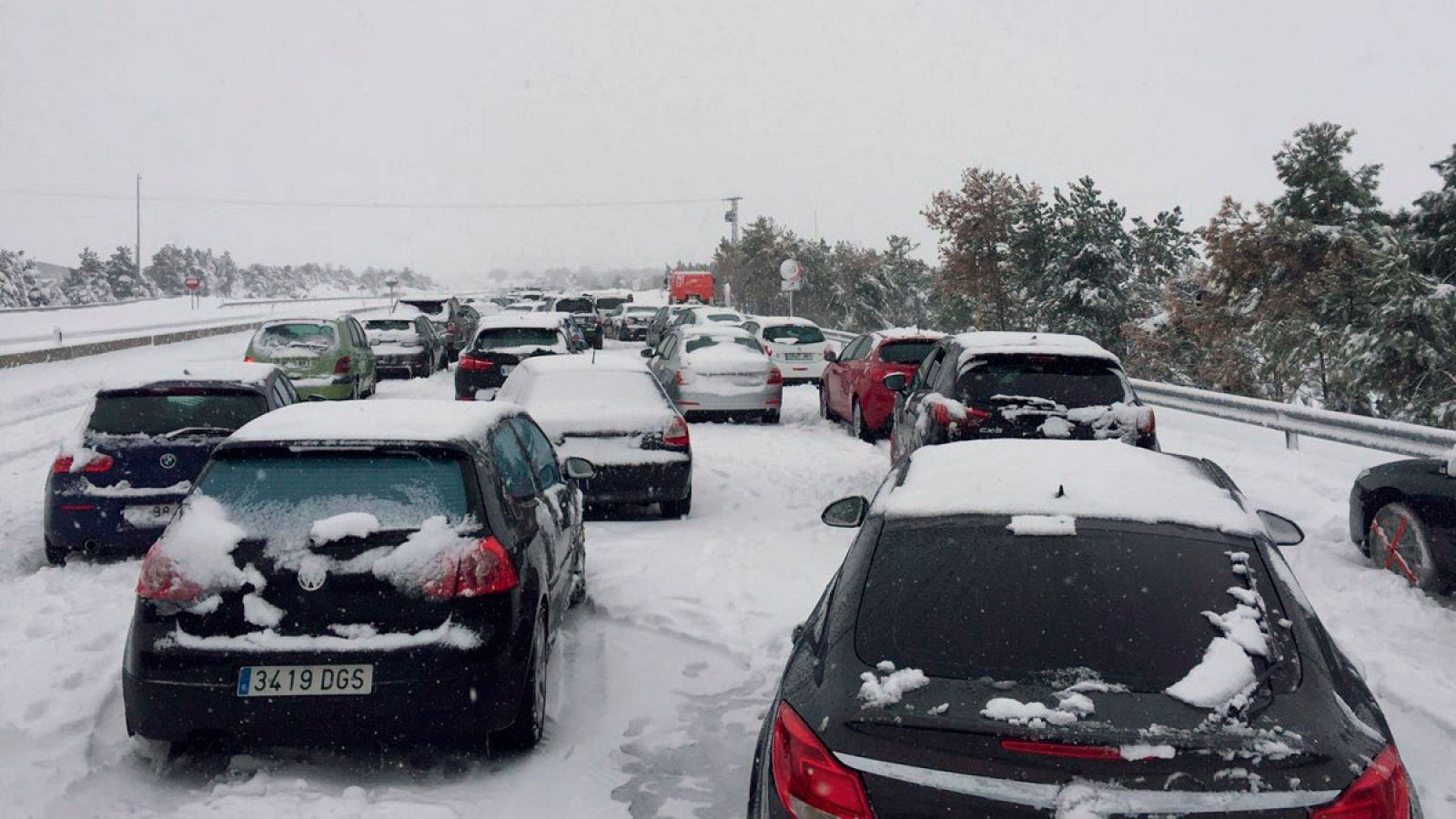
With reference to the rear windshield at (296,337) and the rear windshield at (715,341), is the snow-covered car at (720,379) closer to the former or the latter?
the rear windshield at (715,341)

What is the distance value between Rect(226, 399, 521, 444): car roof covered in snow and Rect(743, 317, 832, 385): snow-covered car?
18224 mm

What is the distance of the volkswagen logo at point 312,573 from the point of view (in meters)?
4.72

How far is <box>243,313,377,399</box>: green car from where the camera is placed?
19.2m

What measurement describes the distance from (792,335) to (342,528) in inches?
775

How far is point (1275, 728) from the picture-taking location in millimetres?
2758

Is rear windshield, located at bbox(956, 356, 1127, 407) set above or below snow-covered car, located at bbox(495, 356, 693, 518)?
above

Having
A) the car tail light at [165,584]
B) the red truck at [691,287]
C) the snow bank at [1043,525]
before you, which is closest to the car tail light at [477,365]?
the car tail light at [165,584]

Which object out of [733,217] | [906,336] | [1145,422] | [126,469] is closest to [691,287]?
[733,217]

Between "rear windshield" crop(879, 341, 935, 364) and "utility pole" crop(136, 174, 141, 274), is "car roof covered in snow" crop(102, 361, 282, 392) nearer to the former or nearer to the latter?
"rear windshield" crop(879, 341, 935, 364)

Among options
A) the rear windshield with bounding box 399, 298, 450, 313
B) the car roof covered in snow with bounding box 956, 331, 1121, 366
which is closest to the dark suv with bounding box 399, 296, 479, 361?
the rear windshield with bounding box 399, 298, 450, 313

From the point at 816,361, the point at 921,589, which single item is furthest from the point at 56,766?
the point at 816,361

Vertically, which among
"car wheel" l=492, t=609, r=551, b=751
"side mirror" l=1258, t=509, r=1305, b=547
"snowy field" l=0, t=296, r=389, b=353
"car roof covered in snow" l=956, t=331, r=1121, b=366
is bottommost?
"snowy field" l=0, t=296, r=389, b=353

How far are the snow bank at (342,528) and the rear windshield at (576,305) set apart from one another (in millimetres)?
35985

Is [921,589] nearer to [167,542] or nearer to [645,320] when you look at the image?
[167,542]
